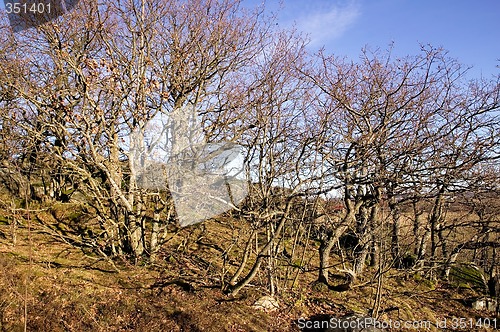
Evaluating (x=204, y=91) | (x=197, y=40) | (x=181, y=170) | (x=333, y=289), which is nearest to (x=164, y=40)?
(x=197, y=40)

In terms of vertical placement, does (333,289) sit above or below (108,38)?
below

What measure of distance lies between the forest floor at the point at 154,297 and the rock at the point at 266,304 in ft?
0.37

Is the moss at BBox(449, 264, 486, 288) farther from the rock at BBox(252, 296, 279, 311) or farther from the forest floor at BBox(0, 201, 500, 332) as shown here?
the rock at BBox(252, 296, 279, 311)

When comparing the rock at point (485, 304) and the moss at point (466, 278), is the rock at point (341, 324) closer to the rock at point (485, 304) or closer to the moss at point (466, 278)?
the rock at point (485, 304)

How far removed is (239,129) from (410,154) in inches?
140

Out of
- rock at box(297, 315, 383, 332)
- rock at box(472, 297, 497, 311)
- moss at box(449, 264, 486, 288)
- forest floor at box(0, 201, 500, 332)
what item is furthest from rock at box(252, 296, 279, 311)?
moss at box(449, 264, 486, 288)

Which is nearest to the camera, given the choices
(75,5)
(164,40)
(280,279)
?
(75,5)

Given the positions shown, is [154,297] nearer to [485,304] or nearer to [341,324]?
[341,324]

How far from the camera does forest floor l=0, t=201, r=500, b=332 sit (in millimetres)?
Answer: 4957

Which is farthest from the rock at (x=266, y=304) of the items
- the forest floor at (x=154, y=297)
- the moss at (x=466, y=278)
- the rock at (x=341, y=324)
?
the moss at (x=466, y=278)

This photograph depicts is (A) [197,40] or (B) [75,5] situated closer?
(B) [75,5]

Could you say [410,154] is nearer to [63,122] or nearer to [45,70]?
[63,122]

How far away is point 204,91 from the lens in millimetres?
7980

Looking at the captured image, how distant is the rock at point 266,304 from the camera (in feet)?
20.4
